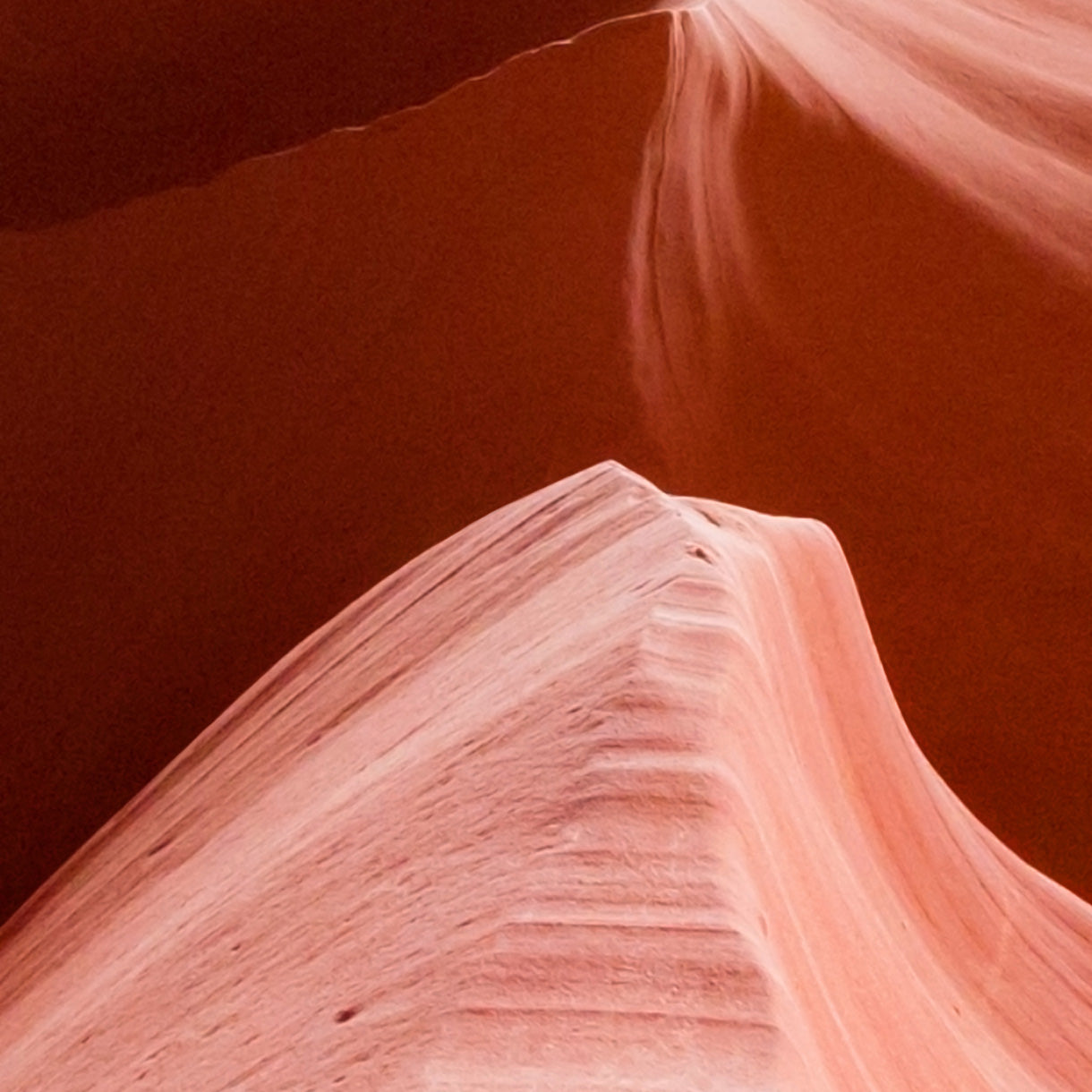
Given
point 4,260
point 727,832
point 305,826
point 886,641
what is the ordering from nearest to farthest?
point 727,832, point 305,826, point 886,641, point 4,260

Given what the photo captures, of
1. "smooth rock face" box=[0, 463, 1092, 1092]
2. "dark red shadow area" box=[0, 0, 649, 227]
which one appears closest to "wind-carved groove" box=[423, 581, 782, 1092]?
"smooth rock face" box=[0, 463, 1092, 1092]

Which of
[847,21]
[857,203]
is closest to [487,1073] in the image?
[857,203]

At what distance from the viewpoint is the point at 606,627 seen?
2.55ft

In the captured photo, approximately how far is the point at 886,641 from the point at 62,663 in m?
1.05

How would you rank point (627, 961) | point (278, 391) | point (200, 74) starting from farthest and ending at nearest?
1. point (200, 74)
2. point (278, 391)
3. point (627, 961)

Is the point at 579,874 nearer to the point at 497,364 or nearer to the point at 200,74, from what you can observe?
the point at 497,364

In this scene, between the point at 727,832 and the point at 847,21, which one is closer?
the point at 727,832

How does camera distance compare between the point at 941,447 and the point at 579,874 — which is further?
the point at 941,447

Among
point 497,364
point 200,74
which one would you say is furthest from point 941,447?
point 200,74

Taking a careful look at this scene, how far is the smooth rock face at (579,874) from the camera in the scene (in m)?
0.54

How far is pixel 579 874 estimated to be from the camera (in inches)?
23.0

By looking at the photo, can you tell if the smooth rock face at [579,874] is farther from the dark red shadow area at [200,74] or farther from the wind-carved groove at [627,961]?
the dark red shadow area at [200,74]

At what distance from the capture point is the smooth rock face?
0.54 meters

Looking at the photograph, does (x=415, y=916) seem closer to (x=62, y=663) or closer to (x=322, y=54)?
(x=62, y=663)
